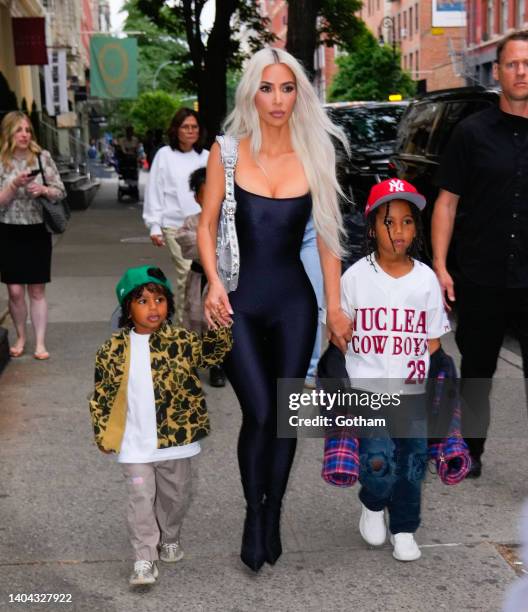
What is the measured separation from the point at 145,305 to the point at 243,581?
3.75 ft

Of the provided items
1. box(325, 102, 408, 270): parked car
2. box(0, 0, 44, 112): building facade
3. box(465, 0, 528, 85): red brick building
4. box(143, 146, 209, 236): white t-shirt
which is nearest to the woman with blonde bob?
box(143, 146, 209, 236): white t-shirt

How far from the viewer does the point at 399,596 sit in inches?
147

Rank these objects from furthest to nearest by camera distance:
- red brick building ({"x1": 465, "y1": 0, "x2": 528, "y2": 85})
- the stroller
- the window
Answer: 1. the window
2. red brick building ({"x1": 465, "y1": 0, "x2": 528, "y2": 85})
3. the stroller

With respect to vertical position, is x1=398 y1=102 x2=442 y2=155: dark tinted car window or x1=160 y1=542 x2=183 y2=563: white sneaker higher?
x1=398 y1=102 x2=442 y2=155: dark tinted car window

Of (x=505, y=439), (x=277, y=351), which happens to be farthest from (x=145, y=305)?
(x=505, y=439)

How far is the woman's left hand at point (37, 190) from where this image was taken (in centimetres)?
720

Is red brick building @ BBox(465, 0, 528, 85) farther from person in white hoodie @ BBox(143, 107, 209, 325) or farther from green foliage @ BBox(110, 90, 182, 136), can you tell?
person in white hoodie @ BBox(143, 107, 209, 325)

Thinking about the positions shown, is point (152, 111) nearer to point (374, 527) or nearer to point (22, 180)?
point (22, 180)

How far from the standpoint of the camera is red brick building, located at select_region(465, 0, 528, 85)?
161 feet

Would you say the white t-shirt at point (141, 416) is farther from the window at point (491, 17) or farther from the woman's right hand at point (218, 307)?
the window at point (491, 17)

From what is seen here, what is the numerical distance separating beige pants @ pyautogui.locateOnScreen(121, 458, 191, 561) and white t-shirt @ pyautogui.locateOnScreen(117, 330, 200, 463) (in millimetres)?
41

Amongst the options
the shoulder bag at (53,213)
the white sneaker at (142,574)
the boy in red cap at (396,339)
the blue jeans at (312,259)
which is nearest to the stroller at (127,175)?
the shoulder bag at (53,213)

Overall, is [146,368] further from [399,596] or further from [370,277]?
[399,596]

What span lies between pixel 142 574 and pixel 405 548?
1066 mm
